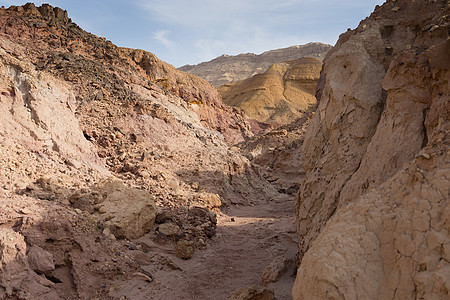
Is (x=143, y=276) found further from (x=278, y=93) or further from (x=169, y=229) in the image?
(x=278, y=93)

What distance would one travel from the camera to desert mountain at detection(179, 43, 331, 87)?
2549 inches

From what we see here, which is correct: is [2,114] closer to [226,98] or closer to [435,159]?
[435,159]

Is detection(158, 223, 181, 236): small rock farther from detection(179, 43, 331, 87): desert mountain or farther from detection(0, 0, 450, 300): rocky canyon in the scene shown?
detection(179, 43, 331, 87): desert mountain

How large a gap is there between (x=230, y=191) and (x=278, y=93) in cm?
3001

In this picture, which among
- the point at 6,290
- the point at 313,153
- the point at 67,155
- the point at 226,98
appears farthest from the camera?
the point at 226,98

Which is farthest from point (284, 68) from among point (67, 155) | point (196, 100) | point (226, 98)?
point (67, 155)

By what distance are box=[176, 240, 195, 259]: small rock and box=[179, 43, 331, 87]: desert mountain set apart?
5764cm

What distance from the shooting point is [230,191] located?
1013 centimetres

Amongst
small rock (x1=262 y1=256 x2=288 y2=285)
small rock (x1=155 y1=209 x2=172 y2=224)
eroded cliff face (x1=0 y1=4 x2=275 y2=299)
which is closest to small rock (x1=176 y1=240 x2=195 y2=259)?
eroded cliff face (x1=0 y1=4 x2=275 y2=299)

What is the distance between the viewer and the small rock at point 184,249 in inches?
220

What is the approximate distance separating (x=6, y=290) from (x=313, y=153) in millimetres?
4291

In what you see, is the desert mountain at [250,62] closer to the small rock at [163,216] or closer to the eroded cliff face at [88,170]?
the eroded cliff face at [88,170]

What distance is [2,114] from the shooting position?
627 centimetres

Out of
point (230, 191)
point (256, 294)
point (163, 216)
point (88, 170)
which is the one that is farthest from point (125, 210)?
point (230, 191)
